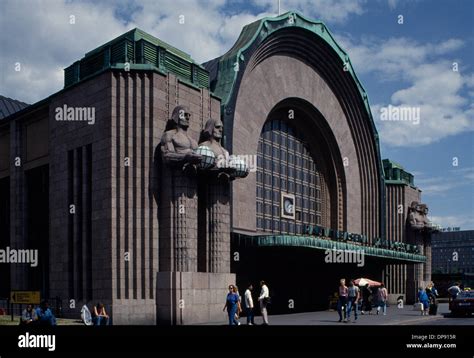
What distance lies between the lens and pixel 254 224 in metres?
36.8

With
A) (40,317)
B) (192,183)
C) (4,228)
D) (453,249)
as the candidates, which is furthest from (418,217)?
(453,249)

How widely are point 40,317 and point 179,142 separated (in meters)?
11.0

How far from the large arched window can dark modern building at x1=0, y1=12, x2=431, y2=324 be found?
14 centimetres

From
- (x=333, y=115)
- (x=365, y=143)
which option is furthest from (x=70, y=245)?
(x=365, y=143)

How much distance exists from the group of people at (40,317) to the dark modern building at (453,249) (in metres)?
134

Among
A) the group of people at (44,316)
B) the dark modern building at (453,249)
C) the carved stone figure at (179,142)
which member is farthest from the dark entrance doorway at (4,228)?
the dark modern building at (453,249)

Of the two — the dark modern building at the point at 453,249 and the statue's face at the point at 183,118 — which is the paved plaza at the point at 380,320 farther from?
the dark modern building at the point at 453,249

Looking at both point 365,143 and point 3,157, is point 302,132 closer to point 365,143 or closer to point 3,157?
point 365,143

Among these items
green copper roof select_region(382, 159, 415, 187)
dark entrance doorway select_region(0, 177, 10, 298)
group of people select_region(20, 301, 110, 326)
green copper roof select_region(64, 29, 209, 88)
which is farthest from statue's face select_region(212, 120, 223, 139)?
green copper roof select_region(382, 159, 415, 187)

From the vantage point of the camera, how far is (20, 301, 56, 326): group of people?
63.4 feet

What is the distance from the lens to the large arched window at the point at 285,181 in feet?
131

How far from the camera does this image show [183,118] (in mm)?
28891

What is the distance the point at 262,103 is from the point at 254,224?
772 cm

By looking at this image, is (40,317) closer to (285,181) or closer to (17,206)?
(17,206)
